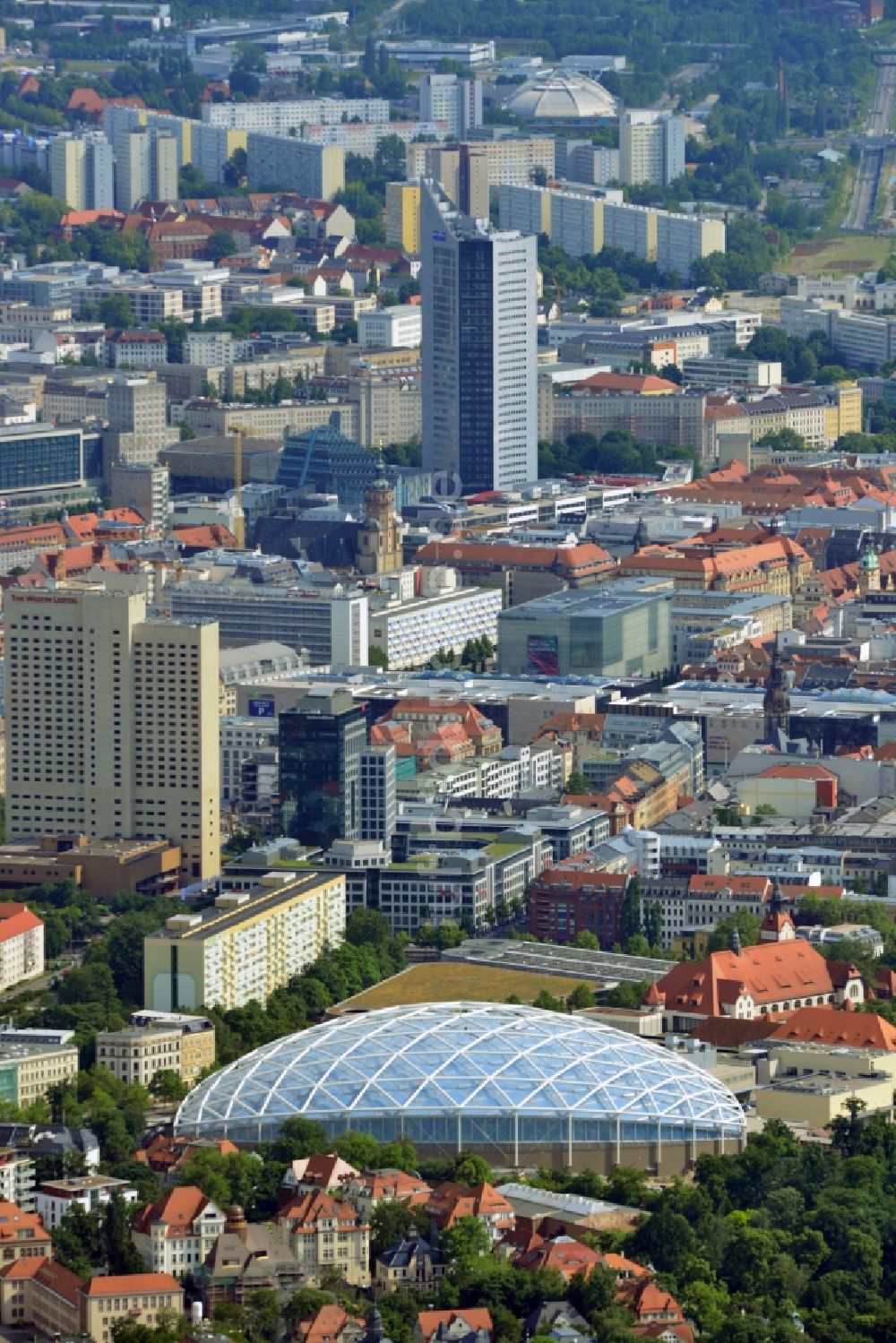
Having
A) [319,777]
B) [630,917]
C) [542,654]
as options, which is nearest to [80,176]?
[542,654]

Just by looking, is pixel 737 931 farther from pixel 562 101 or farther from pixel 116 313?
pixel 562 101

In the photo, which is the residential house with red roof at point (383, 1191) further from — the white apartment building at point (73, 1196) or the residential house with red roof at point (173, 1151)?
the white apartment building at point (73, 1196)

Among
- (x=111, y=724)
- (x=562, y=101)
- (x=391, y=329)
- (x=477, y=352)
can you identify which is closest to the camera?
(x=111, y=724)

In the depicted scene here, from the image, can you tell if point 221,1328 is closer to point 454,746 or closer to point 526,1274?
point 526,1274

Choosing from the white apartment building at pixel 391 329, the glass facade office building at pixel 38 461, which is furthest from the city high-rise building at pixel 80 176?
the glass facade office building at pixel 38 461

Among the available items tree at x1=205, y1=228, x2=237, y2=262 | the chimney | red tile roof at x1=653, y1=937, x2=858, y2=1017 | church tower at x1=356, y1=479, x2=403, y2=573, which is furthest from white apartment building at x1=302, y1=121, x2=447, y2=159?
red tile roof at x1=653, y1=937, x2=858, y2=1017

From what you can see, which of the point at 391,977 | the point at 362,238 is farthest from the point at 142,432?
the point at 391,977

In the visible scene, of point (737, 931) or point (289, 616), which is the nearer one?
point (737, 931)

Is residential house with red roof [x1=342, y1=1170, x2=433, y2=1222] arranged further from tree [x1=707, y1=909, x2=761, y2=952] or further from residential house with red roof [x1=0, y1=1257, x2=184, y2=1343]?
tree [x1=707, y1=909, x2=761, y2=952]
